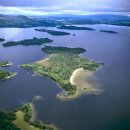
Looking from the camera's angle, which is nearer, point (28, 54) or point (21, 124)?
point (21, 124)

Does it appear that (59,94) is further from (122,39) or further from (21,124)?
(122,39)

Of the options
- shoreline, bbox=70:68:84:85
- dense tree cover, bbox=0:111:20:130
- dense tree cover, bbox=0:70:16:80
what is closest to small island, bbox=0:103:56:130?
dense tree cover, bbox=0:111:20:130

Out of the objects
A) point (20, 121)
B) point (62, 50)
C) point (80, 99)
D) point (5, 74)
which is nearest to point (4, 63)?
point (5, 74)

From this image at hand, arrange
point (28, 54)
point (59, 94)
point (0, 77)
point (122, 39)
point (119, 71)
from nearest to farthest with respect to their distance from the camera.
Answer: point (59, 94) < point (0, 77) < point (119, 71) < point (28, 54) < point (122, 39)

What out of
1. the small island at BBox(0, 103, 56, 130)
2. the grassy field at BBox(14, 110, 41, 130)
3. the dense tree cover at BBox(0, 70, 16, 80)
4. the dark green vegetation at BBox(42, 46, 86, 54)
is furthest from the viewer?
the dark green vegetation at BBox(42, 46, 86, 54)

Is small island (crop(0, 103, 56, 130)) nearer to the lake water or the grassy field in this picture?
the grassy field

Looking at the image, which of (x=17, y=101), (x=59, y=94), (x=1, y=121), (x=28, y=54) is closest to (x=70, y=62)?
(x=28, y=54)

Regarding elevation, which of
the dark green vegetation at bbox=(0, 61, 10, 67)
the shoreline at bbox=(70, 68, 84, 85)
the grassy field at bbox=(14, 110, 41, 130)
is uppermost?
the grassy field at bbox=(14, 110, 41, 130)

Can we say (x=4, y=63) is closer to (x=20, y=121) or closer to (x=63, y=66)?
(x=63, y=66)
